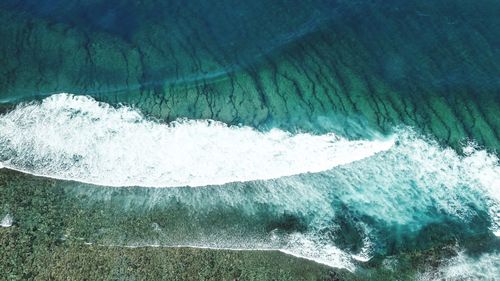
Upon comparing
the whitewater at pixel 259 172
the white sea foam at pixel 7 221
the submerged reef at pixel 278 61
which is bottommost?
the white sea foam at pixel 7 221

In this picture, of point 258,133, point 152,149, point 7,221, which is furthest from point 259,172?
point 7,221

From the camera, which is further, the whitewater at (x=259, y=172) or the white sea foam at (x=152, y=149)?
the white sea foam at (x=152, y=149)

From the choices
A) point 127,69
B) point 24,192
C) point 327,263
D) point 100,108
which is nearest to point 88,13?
point 127,69

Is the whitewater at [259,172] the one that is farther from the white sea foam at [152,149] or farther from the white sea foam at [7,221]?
the white sea foam at [7,221]

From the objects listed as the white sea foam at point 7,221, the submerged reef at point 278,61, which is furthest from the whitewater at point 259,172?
the white sea foam at point 7,221

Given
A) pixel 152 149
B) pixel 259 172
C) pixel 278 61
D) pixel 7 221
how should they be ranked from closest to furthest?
pixel 7 221
pixel 259 172
pixel 152 149
pixel 278 61

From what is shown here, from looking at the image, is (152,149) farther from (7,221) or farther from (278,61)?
(278,61)
